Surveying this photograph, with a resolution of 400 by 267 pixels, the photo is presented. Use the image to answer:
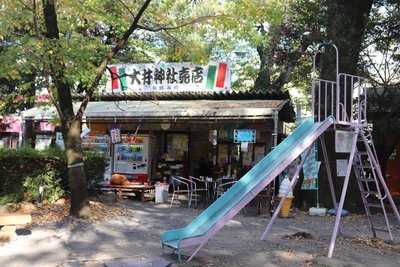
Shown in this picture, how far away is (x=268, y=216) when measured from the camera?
13.8 metres

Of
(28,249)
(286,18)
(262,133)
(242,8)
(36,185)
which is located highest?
(286,18)

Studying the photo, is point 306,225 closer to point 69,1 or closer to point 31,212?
point 31,212

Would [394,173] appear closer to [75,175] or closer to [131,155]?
[131,155]

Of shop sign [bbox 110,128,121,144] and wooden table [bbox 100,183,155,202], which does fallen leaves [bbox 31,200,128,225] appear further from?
shop sign [bbox 110,128,121,144]

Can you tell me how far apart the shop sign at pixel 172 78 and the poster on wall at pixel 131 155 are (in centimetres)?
179

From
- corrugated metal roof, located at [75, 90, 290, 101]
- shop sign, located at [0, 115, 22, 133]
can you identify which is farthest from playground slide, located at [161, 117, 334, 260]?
shop sign, located at [0, 115, 22, 133]

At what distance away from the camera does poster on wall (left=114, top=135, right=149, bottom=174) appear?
19328 millimetres

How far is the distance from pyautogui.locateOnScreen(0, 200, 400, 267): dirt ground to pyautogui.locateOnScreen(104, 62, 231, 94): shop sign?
6.93 m

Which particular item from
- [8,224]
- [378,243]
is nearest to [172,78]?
[378,243]

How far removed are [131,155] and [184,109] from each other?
139 inches

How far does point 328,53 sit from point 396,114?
3.25 metres

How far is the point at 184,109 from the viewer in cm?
1700

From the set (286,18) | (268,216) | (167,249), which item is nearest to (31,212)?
(167,249)

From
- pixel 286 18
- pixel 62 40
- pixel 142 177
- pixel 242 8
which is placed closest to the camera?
pixel 62 40
